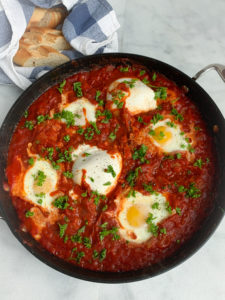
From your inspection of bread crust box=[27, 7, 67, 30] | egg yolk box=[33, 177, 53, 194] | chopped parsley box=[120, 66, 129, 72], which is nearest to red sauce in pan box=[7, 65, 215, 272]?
egg yolk box=[33, 177, 53, 194]

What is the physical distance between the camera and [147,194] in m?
3.86

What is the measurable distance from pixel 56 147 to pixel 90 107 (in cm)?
62

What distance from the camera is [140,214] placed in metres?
3.85

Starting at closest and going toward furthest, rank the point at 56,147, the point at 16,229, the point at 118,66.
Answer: the point at 16,229, the point at 56,147, the point at 118,66

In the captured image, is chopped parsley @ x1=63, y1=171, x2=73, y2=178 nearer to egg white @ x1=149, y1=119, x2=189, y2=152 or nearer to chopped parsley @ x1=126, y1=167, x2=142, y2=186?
chopped parsley @ x1=126, y1=167, x2=142, y2=186

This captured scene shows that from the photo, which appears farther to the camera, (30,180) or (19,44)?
(19,44)

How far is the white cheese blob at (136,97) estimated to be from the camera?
4.07 meters

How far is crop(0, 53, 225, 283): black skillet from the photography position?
145 inches

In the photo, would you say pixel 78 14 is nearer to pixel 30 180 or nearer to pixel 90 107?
pixel 90 107

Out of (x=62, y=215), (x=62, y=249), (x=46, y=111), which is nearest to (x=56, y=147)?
(x=46, y=111)

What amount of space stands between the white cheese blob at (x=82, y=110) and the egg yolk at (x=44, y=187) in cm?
76

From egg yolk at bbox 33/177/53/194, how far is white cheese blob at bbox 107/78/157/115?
3.78ft

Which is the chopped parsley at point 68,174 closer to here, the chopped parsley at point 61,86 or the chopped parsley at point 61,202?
the chopped parsley at point 61,202

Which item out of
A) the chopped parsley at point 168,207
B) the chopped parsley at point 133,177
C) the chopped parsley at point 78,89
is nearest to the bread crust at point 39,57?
the chopped parsley at point 78,89
